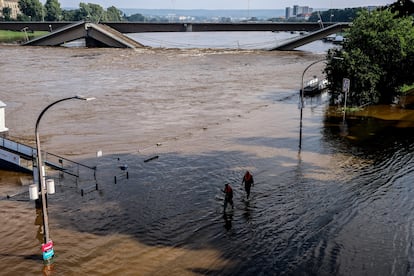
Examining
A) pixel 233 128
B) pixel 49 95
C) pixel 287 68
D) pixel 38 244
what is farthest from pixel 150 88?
pixel 38 244

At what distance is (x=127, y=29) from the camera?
118000 millimetres

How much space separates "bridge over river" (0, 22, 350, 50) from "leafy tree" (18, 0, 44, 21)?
6605 cm

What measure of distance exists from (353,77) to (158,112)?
18.1 meters

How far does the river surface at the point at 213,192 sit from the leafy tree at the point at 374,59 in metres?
4.37

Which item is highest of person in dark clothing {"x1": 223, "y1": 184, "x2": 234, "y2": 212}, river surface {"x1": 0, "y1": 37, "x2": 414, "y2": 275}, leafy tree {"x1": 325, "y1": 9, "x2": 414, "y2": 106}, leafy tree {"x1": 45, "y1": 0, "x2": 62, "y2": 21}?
leafy tree {"x1": 45, "y1": 0, "x2": 62, "y2": 21}

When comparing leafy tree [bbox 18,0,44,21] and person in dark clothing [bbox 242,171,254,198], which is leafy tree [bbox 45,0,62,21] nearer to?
leafy tree [bbox 18,0,44,21]

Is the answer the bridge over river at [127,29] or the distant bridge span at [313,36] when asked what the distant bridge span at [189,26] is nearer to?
the bridge over river at [127,29]

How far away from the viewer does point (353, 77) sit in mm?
41438

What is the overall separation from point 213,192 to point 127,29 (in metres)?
103

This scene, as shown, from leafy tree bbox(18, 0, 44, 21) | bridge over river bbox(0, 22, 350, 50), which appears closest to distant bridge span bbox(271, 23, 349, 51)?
bridge over river bbox(0, 22, 350, 50)

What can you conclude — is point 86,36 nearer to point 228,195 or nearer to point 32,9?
point 32,9

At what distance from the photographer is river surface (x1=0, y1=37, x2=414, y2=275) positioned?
15.9 m

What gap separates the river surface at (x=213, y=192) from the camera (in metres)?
15.9

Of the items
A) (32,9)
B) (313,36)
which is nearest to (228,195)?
(313,36)
